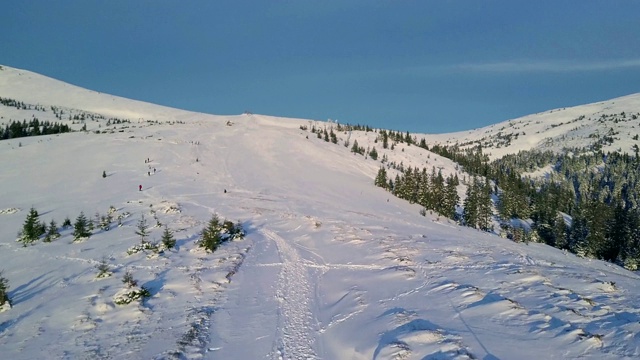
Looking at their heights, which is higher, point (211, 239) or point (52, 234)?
point (211, 239)

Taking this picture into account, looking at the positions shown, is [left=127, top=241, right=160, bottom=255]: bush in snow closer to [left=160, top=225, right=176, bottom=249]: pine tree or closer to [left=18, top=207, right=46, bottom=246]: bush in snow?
[left=160, top=225, right=176, bottom=249]: pine tree

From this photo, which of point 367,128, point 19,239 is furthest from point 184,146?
point 367,128

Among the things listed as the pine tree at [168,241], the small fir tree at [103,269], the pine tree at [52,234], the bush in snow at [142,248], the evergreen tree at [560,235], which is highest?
the pine tree at [168,241]

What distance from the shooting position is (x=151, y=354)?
1265 centimetres

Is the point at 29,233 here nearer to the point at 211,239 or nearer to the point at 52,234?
the point at 52,234

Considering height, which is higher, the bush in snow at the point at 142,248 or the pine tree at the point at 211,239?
the pine tree at the point at 211,239

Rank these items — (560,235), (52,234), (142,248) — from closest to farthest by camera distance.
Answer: (142,248)
(52,234)
(560,235)

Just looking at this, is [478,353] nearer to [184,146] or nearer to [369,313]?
[369,313]

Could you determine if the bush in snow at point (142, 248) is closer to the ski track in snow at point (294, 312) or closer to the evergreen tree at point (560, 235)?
the ski track in snow at point (294, 312)

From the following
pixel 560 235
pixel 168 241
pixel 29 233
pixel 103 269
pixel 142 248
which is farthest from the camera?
pixel 560 235

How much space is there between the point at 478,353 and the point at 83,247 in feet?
86.0

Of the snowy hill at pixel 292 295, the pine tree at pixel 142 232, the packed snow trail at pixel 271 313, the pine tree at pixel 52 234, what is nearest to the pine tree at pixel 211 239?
the snowy hill at pixel 292 295

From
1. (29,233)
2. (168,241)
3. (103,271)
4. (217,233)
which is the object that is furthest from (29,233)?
(217,233)

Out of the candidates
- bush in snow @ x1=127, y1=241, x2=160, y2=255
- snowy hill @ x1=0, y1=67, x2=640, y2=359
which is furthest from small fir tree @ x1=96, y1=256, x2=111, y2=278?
bush in snow @ x1=127, y1=241, x2=160, y2=255
